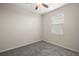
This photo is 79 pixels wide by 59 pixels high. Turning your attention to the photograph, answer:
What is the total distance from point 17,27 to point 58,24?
76.4 inches

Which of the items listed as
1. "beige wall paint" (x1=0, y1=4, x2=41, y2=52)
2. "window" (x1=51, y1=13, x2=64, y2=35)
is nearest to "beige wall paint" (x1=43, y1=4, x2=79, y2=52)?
"window" (x1=51, y1=13, x2=64, y2=35)

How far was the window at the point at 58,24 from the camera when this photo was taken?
2934mm

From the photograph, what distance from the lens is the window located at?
2.93 meters

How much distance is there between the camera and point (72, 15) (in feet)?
8.31

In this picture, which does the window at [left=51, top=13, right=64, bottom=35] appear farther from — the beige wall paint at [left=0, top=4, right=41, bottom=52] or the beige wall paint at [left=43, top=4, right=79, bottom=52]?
the beige wall paint at [left=0, top=4, right=41, bottom=52]

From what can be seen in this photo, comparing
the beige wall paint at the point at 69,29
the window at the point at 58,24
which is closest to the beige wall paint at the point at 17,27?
the window at the point at 58,24

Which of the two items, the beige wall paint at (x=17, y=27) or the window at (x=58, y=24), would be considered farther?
the window at (x=58, y=24)

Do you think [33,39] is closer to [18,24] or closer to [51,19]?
[18,24]

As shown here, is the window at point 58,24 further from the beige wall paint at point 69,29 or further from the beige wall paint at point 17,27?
the beige wall paint at point 17,27

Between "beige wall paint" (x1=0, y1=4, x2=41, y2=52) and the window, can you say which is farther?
the window

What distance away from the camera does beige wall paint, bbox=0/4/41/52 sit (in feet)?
8.14

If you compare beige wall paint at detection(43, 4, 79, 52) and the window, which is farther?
the window

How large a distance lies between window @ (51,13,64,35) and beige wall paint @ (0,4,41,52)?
0.83 meters

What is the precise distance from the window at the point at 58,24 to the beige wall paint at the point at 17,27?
2.71ft
